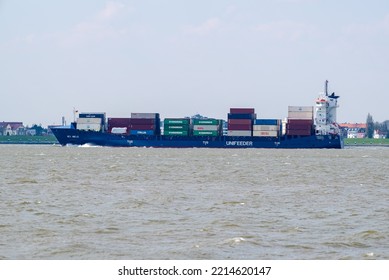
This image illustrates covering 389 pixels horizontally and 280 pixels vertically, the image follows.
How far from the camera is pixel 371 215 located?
24312 millimetres

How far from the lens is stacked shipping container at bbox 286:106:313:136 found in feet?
378

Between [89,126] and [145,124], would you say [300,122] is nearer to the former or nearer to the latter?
[145,124]

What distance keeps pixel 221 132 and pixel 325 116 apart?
46.0 feet

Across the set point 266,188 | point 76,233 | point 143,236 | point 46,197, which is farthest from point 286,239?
point 266,188

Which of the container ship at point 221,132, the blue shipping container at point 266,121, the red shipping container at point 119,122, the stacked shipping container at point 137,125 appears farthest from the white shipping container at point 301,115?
the red shipping container at point 119,122

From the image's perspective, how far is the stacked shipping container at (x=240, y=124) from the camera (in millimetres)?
115562

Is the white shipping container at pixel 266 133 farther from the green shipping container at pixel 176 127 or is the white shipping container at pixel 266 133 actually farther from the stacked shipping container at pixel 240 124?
the green shipping container at pixel 176 127

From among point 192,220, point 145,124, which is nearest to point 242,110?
point 145,124

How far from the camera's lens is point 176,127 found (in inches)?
4621

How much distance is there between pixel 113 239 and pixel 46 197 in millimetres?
10429

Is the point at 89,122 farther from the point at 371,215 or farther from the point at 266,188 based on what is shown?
the point at 371,215

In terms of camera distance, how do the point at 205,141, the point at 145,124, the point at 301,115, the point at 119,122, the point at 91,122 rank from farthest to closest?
the point at 91,122 → the point at 301,115 → the point at 119,122 → the point at 145,124 → the point at 205,141
